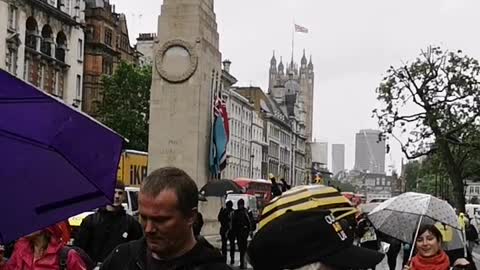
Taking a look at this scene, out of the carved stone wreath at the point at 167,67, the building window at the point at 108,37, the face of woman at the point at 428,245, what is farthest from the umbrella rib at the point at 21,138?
the building window at the point at 108,37

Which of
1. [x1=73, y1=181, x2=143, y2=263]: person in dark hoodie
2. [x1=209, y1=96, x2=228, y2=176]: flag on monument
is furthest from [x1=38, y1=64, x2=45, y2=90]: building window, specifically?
[x1=73, y1=181, x2=143, y2=263]: person in dark hoodie

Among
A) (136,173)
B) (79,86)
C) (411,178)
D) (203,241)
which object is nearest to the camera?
(203,241)

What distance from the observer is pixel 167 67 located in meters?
27.9

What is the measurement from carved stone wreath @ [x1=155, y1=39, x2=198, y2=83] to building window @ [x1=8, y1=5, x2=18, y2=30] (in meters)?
31.9

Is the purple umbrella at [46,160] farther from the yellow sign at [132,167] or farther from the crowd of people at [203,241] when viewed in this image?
the yellow sign at [132,167]

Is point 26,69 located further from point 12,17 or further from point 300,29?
point 300,29

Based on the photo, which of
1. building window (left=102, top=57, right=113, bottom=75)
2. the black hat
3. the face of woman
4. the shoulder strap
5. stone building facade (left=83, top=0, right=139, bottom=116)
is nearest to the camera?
the black hat

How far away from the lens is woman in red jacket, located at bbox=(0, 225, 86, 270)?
6074 millimetres

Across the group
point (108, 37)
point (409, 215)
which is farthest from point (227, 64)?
point (409, 215)

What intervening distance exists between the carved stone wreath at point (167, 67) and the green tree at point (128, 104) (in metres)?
34.4

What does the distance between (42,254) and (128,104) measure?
2268 inches

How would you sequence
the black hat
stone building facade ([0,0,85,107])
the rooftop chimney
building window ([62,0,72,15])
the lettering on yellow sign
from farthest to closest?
the rooftop chimney → building window ([62,0,72,15]) → stone building facade ([0,0,85,107]) → the lettering on yellow sign → the black hat

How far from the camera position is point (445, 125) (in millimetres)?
42312

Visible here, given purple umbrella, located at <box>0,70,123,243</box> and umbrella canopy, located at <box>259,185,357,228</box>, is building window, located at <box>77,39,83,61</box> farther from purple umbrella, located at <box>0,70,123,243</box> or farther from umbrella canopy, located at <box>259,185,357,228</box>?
umbrella canopy, located at <box>259,185,357,228</box>
